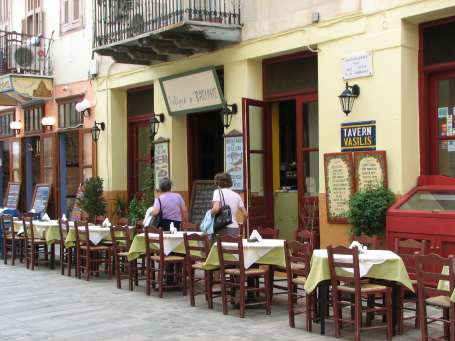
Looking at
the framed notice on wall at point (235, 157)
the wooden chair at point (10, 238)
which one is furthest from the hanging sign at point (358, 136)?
the wooden chair at point (10, 238)

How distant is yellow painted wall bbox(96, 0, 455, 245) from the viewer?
9.51m

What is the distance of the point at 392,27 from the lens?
31.5 feet

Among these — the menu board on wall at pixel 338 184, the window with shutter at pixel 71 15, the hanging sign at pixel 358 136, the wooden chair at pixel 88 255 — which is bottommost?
the wooden chair at pixel 88 255

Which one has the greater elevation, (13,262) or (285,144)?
(285,144)

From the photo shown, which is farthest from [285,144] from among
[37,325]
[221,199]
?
[37,325]

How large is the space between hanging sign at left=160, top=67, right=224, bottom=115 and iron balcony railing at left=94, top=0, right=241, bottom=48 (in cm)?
104

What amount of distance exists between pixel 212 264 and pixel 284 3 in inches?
189

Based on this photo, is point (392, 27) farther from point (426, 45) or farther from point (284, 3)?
point (284, 3)

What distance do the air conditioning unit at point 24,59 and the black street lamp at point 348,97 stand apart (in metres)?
10.1

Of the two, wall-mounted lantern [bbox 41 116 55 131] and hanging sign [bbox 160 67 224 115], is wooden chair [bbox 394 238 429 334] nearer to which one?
hanging sign [bbox 160 67 224 115]

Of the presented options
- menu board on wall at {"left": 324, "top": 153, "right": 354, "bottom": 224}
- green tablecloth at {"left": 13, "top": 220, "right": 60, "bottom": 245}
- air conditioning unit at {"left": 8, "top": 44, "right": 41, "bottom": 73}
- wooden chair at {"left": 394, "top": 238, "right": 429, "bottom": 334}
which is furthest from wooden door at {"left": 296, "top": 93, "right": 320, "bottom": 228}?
air conditioning unit at {"left": 8, "top": 44, "right": 41, "bottom": 73}

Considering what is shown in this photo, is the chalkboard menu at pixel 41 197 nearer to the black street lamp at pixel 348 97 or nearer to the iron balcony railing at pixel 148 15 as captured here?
the iron balcony railing at pixel 148 15

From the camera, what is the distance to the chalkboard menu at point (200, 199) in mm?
13398

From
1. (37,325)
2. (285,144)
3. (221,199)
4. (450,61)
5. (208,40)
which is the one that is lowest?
(37,325)
